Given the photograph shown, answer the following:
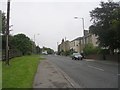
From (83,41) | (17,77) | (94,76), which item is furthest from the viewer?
(83,41)

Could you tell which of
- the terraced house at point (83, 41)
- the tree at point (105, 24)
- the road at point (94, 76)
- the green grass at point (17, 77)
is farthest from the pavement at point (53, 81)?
the terraced house at point (83, 41)

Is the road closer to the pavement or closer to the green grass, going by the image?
the pavement

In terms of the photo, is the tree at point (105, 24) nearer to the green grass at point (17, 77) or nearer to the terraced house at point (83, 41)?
the terraced house at point (83, 41)

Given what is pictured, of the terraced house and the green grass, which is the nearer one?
the green grass

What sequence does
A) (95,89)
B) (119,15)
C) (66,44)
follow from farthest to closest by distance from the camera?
(66,44) < (119,15) < (95,89)

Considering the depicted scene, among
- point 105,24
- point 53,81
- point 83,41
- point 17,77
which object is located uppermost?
point 105,24

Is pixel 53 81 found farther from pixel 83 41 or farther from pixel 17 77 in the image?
pixel 83 41

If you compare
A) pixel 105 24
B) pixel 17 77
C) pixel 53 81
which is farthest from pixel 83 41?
pixel 53 81

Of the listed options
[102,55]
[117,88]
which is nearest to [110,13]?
[102,55]

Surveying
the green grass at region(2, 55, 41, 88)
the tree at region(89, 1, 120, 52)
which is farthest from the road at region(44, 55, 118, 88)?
the tree at region(89, 1, 120, 52)

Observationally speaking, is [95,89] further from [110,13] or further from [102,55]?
[102,55]

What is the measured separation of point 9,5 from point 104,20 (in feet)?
79.8

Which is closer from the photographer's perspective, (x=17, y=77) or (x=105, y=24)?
(x=17, y=77)

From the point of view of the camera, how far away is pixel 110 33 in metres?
44.2
